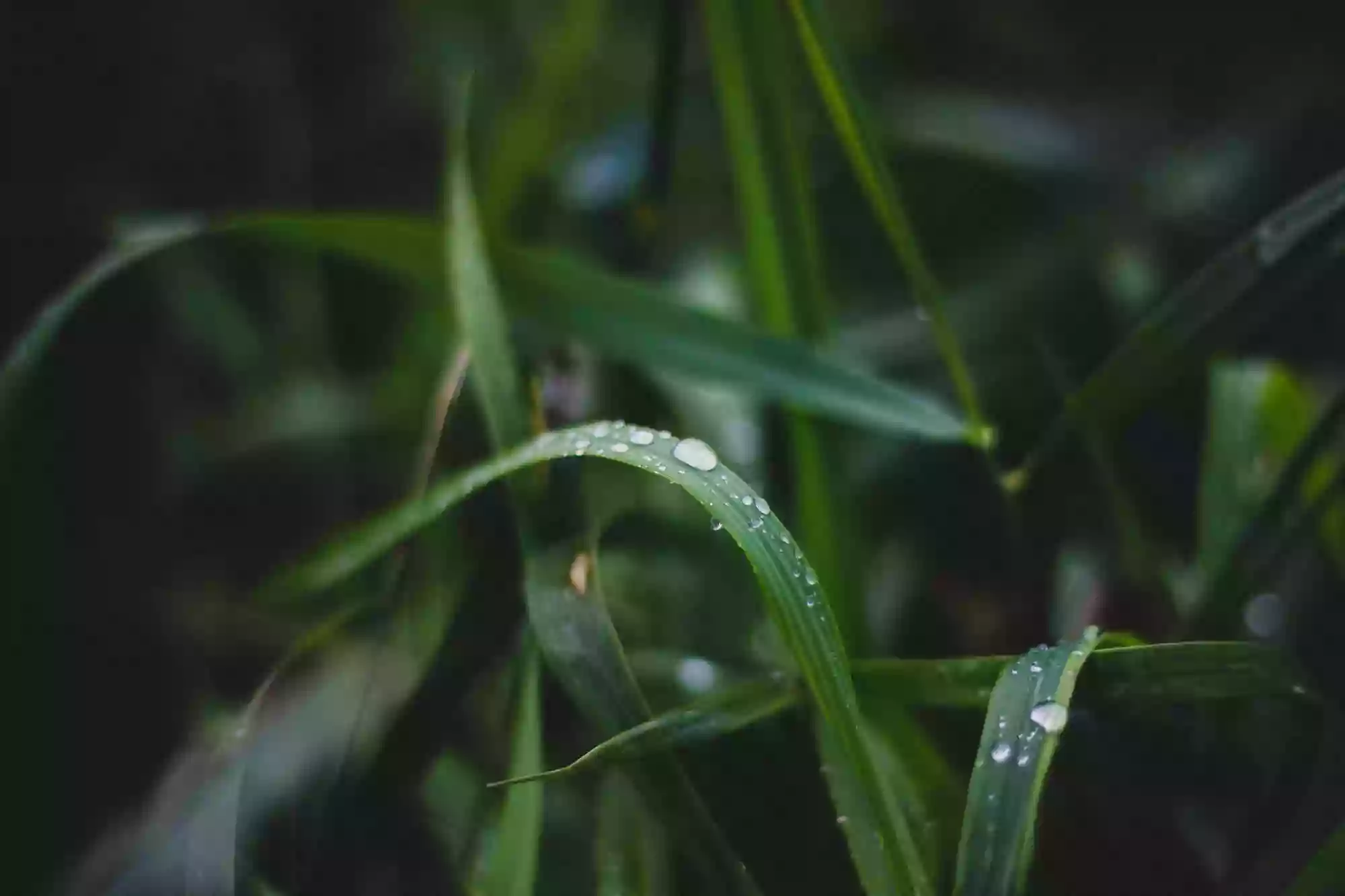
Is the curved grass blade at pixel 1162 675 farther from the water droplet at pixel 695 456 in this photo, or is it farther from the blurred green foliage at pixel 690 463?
the water droplet at pixel 695 456

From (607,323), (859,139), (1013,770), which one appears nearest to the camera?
(1013,770)

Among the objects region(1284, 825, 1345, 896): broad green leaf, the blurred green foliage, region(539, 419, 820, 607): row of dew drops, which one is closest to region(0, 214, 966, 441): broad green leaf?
the blurred green foliage

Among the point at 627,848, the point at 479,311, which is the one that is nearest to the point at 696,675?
the point at 627,848

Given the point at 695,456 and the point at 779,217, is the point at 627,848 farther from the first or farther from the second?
the point at 779,217

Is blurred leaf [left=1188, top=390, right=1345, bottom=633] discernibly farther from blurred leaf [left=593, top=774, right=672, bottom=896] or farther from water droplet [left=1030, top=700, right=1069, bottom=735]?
blurred leaf [left=593, top=774, right=672, bottom=896]

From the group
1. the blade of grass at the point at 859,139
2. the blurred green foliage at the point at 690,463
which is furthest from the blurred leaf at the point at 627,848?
the blade of grass at the point at 859,139

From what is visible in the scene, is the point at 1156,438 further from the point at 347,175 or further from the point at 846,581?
the point at 347,175
